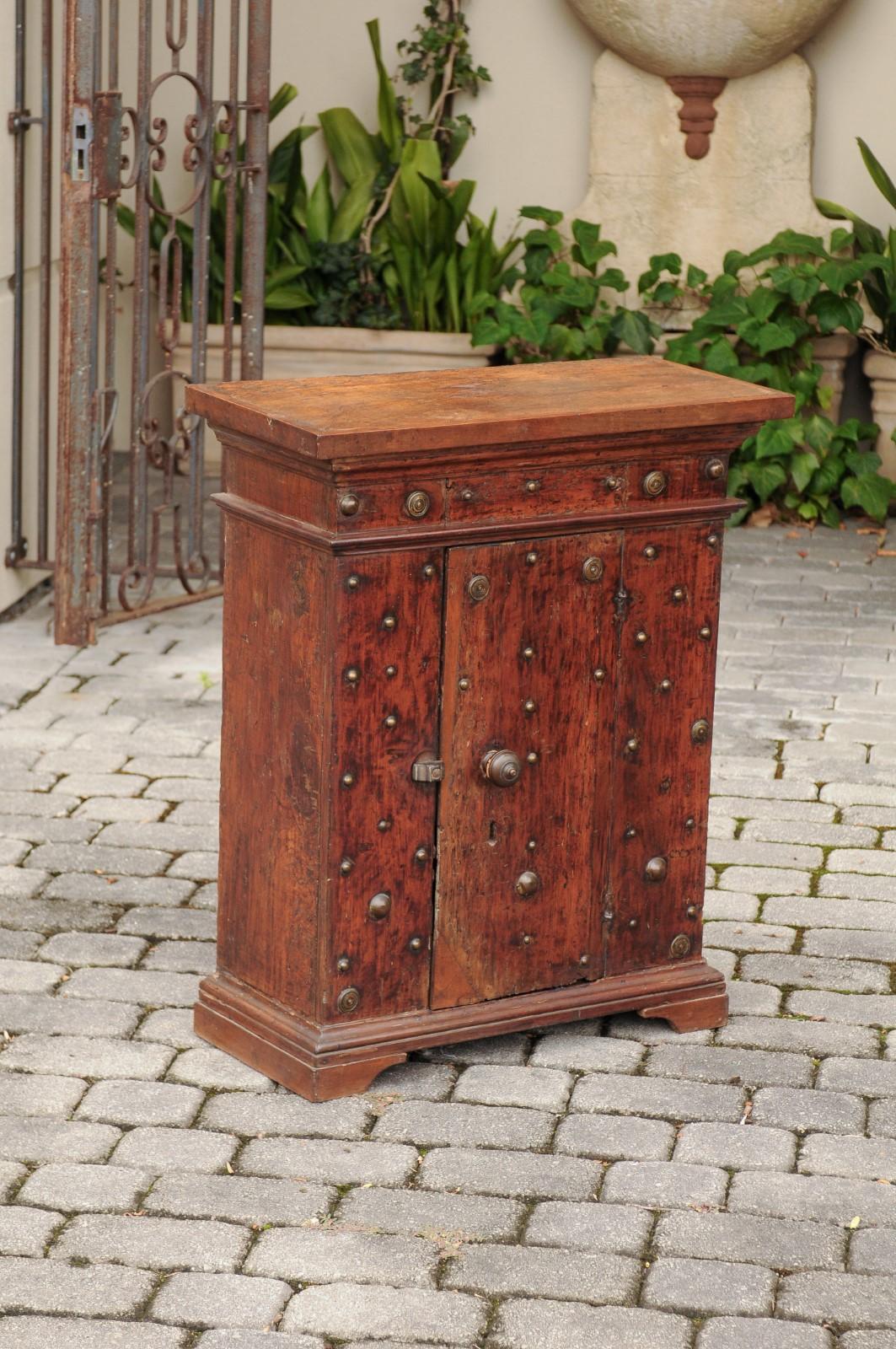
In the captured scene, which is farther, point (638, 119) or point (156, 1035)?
point (638, 119)

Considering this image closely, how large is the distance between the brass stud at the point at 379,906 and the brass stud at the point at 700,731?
661 millimetres

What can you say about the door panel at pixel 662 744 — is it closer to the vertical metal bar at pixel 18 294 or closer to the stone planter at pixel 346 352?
the vertical metal bar at pixel 18 294

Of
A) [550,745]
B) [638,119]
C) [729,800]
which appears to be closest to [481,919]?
[550,745]

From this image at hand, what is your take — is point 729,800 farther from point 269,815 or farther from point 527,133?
point 527,133

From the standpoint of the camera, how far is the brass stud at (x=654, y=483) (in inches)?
138

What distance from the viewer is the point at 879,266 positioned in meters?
7.73

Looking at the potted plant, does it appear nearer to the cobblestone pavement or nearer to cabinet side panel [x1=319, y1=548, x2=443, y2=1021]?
the cobblestone pavement

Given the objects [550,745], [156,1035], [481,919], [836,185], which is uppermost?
[836,185]

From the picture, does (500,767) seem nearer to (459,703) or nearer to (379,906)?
(459,703)

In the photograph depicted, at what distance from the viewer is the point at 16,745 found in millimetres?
5230

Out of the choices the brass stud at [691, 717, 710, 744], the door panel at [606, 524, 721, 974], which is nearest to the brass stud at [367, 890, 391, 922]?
the door panel at [606, 524, 721, 974]

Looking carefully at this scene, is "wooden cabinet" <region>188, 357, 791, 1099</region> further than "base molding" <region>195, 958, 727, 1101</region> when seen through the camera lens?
No

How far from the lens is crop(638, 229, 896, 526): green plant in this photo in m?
7.61

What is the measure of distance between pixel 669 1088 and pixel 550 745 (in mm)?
647
